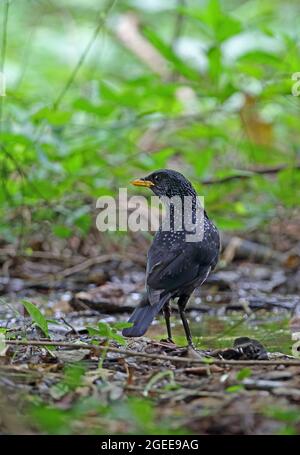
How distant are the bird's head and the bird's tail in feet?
3.80

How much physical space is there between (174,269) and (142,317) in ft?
1.40

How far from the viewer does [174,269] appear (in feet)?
14.0

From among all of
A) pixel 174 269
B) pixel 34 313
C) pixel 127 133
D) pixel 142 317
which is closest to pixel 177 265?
pixel 174 269

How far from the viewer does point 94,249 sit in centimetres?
795

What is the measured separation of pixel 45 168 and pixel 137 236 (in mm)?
2255

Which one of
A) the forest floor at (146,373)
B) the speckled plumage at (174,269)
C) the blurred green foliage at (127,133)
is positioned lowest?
the forest floor at (146,373)

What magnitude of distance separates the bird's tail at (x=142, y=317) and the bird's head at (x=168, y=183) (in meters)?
1.16

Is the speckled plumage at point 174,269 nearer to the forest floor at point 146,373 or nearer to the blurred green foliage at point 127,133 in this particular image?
the forest floor at point 146,373

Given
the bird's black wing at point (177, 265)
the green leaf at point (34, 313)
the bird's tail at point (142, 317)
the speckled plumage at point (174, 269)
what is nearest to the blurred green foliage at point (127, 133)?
the speckled plumage at point (174, 269)

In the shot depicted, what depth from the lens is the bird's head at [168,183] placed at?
5.16 metres

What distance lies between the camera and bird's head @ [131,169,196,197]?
5160mm

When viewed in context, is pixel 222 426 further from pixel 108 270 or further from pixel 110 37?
pixel 110 37

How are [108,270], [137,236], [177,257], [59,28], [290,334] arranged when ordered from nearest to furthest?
1. [177,257]
2. [290,334]
3. [108,270]
4. [137,236]
5. [59,28]

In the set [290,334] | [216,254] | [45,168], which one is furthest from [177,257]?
[45,168]
